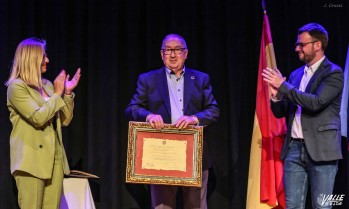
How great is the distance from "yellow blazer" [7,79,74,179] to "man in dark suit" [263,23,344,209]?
1.65 metres

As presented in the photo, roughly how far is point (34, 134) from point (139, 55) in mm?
1905

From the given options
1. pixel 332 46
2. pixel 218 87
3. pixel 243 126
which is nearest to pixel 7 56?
pixel 218 87

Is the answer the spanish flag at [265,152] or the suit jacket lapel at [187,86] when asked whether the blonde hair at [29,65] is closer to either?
the suit jacket lapel at [187,86]

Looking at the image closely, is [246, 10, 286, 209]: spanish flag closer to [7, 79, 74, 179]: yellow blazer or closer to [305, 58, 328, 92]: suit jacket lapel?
[305, 58, 328, 92]: suit jacket lapel

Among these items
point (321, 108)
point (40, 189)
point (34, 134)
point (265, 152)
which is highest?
point (321, 108)

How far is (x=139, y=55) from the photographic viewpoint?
16.9ft

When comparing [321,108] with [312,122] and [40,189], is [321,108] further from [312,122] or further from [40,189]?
[40,189]

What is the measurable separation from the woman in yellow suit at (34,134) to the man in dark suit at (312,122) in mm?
1653

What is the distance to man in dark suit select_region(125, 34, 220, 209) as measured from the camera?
3959mm

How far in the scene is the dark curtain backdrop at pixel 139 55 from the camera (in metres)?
5.05

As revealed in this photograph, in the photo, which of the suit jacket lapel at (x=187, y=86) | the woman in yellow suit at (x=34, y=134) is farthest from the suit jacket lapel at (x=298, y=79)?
the woman in yellow suit at (x=34, y=134)

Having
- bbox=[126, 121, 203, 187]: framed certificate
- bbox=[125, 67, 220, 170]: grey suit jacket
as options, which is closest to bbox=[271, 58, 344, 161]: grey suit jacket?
bbox=[125, 67, 220, 170]: grey suit jacket

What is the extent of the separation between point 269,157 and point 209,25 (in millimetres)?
1562

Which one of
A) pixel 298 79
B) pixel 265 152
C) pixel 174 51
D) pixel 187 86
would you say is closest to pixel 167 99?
pixel 187 86
